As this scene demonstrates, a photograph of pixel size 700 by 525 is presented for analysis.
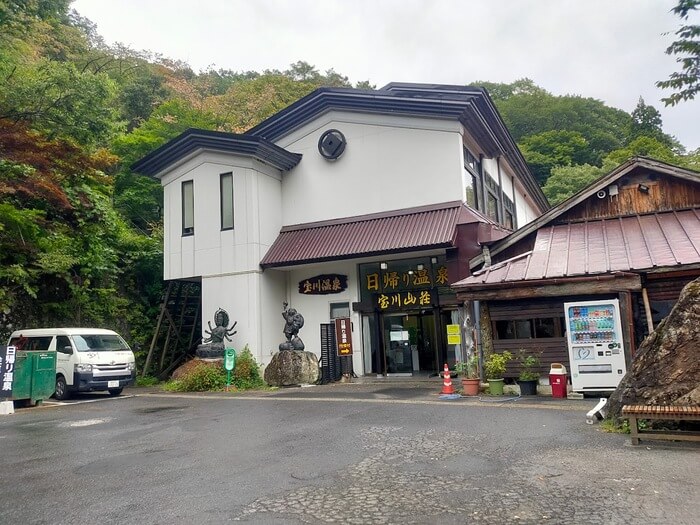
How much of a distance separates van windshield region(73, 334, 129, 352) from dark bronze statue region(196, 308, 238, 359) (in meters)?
2.40

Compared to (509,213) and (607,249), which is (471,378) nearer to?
(607,249)

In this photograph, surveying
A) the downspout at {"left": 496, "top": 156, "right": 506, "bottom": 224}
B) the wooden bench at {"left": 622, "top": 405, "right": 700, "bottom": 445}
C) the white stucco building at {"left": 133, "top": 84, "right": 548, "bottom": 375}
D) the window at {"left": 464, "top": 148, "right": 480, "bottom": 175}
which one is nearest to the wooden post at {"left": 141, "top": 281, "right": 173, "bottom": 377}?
the white stucco building at {"left": 133, "top": 84, "right": 548, "bottom": 375}

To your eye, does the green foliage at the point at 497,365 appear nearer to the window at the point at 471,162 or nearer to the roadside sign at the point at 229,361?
the window at the point at 471,162

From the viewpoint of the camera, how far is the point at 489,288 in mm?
11820

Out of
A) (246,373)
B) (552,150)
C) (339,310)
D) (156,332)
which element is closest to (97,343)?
(246,373)

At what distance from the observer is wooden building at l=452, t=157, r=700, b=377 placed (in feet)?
35.6

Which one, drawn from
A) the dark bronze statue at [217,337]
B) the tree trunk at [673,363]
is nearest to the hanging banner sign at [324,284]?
the dark bronze statue at [217,337]

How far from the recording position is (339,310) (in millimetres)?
17984

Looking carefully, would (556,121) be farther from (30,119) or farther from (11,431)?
(11,431)

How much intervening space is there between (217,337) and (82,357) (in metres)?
4.05

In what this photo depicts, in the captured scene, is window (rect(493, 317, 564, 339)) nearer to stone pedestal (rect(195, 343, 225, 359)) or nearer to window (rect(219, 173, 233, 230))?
stone pedestal (rect(195, 343, 225, 359))

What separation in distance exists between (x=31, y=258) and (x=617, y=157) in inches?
1545

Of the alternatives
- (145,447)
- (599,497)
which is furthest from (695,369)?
(145,447)

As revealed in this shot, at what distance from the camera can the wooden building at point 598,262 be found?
10.9 metres
